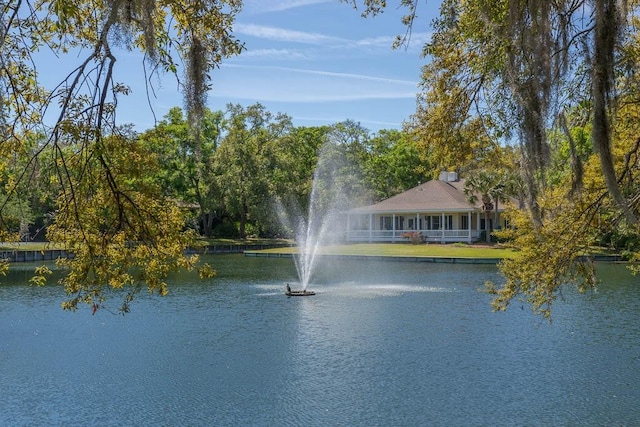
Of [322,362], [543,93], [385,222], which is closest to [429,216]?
[385,222]

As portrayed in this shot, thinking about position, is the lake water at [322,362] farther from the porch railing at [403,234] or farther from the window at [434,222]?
the window at [434,222]

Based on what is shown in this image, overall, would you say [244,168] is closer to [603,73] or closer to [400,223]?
[400,223]

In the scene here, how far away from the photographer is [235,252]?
39531 millimetres

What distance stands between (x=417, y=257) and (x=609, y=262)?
879 centimetres

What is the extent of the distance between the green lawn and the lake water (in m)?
12.6

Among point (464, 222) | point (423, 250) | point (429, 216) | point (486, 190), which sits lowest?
point (423, 250)

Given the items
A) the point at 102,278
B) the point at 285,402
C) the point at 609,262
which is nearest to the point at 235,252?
the point at 609,262

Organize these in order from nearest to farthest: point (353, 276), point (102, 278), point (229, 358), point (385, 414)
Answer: point (102, 278)
point (385, 414)
point (229, 358)
point (353, 276)

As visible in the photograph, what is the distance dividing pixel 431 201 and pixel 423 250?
6855 millimetres

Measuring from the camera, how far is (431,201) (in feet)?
132

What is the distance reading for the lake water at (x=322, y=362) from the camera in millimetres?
8359

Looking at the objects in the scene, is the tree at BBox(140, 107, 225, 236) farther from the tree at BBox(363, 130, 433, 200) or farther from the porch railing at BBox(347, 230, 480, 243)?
the tree at BBox(363, 130, 433, 200)

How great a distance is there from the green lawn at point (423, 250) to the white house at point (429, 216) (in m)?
2.37

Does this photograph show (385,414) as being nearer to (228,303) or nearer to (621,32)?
(621,32)
